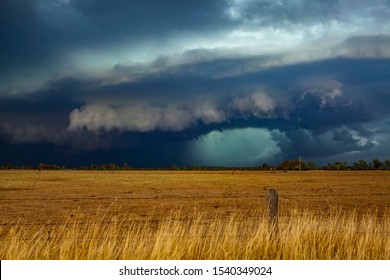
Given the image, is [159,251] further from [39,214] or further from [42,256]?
[39,214]

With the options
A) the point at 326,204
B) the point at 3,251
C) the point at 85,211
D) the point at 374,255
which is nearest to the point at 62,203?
the point at 85,211

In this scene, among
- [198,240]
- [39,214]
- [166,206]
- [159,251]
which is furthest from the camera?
[166,206]

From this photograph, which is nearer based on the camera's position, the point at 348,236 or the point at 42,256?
the point at 42,256

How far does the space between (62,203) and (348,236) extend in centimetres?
2384

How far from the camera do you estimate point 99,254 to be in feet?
31.0

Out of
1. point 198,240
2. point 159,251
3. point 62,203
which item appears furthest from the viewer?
point 62,203

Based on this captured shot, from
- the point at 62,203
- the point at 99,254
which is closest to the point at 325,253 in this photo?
the point at 99,254

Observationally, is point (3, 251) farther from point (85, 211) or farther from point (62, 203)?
point (62, 203)

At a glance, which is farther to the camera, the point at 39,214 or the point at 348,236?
the point at 39,214

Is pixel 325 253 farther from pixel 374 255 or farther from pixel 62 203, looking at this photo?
pixel 62 203

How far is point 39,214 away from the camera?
2569cm
